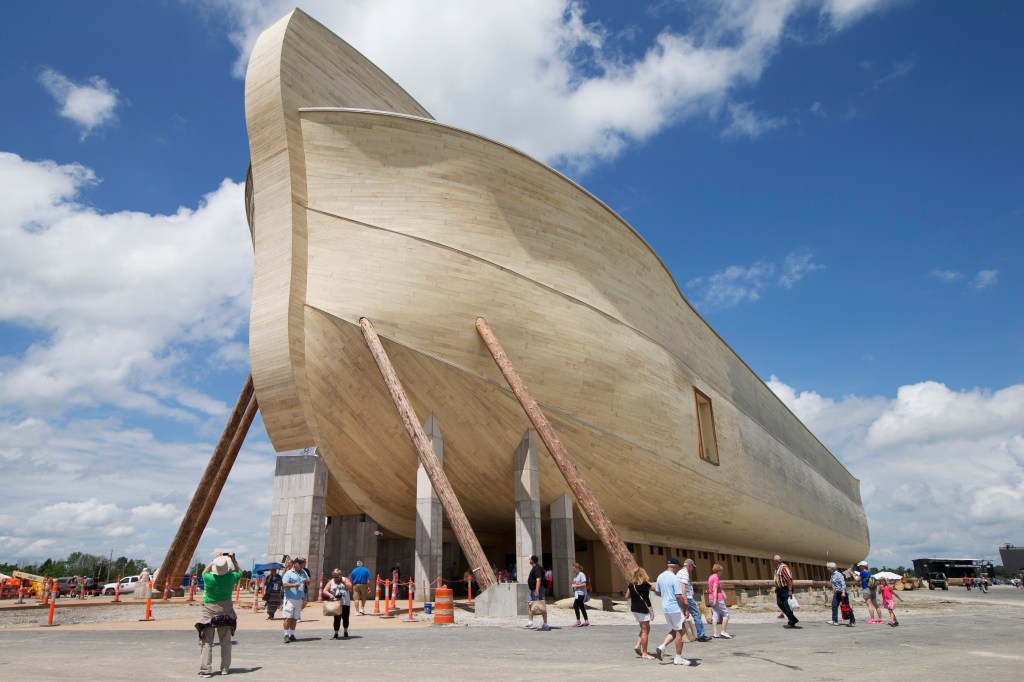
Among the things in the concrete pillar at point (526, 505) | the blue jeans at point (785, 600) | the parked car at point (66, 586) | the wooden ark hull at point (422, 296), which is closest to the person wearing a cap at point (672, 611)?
the blue jeans at point (785, 600)

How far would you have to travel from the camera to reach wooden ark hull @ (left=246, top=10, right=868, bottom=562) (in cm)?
1559

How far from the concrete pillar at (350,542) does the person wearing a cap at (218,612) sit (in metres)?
13.5

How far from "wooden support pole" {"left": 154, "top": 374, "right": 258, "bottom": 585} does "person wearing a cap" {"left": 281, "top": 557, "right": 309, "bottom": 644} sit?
35.8 feet

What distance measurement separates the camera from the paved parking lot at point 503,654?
19.3 ft

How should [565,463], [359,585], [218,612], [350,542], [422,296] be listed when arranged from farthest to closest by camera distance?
[350,542] → [422,296] → [565,463] → [359,585] → [218,612]

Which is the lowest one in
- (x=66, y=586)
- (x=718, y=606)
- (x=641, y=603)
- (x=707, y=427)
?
(x=66, y=586)

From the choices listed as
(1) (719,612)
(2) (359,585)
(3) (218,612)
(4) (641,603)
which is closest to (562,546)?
(2) (359,585)

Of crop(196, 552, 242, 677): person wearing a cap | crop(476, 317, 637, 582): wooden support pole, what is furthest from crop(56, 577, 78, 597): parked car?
crop(196, 552, 242, 677): person wearing a cap

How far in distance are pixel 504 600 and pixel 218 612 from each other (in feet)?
23.4

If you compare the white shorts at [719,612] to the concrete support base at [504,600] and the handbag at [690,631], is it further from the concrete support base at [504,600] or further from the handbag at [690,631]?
the concrete support base at [504,600]

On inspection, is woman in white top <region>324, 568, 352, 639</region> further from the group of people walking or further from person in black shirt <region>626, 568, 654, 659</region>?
person in black shirt <region>626, 568, 654, 659</region>

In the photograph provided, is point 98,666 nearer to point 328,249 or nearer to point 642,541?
point 328,249

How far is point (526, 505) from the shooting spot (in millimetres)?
17188

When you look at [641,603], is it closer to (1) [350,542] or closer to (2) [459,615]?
(2) [459,615]
